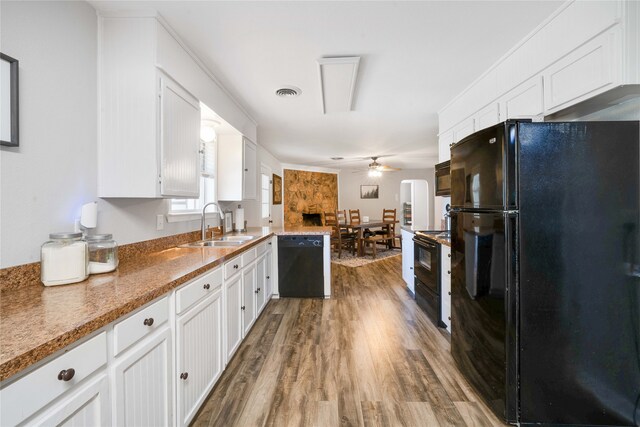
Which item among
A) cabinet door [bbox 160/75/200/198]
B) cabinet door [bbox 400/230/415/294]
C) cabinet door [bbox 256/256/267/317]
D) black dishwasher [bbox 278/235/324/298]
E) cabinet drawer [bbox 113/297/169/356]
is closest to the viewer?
cabinet drawer [bbox 113/297/169/356]

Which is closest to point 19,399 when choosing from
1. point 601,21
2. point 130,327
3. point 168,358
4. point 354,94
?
point 130,327

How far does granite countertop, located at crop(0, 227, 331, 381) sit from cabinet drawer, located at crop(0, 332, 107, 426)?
0.05 m

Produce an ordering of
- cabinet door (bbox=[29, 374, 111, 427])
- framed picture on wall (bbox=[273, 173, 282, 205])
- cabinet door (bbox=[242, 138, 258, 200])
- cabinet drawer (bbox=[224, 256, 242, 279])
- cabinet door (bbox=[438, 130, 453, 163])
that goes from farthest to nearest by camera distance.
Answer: framed picture on wall (bbox=[273, 173, 282, 205]) < cabinet door (bbox=[242, 138, 258, 200]) < cabinet door (bbox=[438, 130, 453, 163]) < cabinet drawer (bbox=[224, 256, 242, 279]) < cabinet door (bbox=[29, 374, 111, 427])

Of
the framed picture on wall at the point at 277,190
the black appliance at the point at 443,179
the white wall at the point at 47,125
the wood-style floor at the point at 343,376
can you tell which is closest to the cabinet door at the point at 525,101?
the black appliance at the point at 443,179

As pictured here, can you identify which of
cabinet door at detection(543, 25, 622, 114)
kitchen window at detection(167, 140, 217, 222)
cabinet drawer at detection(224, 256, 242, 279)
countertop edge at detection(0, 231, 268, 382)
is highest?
cabinet door at detection(543, 25, 622, 114)

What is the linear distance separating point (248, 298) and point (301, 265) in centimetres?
113

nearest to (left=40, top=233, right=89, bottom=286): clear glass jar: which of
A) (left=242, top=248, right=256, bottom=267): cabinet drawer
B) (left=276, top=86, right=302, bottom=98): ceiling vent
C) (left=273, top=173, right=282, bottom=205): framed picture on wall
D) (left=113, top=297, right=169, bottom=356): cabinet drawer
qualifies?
(left=113, top=297, right=169, bottom=356): cabinet drawer

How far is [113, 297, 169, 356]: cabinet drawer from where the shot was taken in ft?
3.21

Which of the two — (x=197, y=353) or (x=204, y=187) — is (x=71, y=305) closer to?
(x=197, y=353)

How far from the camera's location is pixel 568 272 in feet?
4.67

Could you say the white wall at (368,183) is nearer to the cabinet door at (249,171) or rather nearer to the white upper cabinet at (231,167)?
the cabinet door at (249,171)

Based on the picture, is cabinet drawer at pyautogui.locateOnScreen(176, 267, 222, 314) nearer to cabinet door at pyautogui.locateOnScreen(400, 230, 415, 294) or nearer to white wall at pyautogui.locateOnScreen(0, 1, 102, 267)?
white wall at pyautogui.locateOnScreen(0, 1, 102, 267)

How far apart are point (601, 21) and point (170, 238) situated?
3.06 m

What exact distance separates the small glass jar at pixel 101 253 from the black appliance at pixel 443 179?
2861 mm
